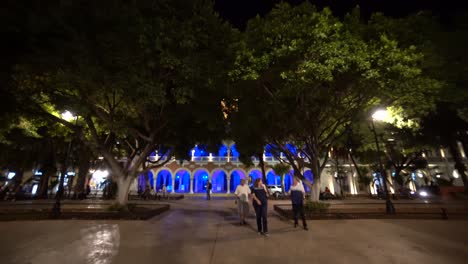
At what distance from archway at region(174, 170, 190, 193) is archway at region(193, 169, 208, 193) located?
4.14ft

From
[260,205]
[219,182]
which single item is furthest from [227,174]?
[260,205]

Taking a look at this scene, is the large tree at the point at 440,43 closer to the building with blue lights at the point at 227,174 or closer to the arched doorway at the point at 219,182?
the building with blue lights at the point at 227,174

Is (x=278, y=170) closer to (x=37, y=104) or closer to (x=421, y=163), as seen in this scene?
(x=421, y=163)

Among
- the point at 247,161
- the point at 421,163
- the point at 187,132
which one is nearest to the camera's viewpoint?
the point at 187,132

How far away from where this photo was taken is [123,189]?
1041 centimetres

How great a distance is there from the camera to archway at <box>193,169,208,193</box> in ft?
106

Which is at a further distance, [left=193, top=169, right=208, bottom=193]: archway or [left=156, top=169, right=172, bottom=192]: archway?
[left=156, top=169, right=172, bottom=192]: archway

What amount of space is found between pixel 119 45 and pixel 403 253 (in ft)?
31.8

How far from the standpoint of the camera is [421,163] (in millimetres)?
23672

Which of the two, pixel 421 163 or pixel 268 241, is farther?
pixel 421 163

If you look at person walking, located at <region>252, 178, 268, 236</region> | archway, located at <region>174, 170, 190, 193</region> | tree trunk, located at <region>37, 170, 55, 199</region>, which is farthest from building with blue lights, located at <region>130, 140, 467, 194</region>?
person walking, located at <region>252, 178, 268, 236</region>

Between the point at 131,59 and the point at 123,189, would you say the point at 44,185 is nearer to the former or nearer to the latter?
the point at 123,189

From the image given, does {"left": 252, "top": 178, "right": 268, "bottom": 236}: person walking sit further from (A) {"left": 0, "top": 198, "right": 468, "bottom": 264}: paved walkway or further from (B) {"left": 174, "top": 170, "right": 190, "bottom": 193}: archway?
(B) {"left": 174, "top": 170, "right": 190, "bottom": 193}: archway

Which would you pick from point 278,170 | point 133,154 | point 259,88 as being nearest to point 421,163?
point 278,170
